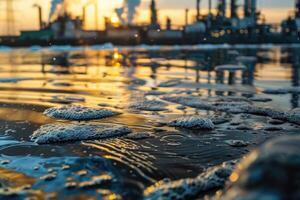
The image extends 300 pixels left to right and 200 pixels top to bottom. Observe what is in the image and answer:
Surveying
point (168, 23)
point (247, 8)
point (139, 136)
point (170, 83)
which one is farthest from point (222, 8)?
point (139, 136)

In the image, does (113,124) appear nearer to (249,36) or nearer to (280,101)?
(280,101)

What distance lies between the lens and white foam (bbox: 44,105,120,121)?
6688 mm

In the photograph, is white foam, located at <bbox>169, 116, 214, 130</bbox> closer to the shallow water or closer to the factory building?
the shallow water

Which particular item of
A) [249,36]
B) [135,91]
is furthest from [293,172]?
[249,36]

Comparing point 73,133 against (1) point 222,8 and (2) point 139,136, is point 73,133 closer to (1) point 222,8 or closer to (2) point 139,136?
(2) point 139,136

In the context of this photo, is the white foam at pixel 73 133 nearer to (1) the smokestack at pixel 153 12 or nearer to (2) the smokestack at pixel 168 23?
(2) the smokestack at pixel 168 23

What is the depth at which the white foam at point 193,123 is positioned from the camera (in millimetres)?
5836

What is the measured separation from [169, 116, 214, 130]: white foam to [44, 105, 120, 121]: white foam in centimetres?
145

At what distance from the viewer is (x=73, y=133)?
535 centimetres

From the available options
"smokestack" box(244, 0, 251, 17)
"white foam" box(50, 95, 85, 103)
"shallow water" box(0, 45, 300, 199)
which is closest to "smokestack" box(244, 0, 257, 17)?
"smokestack" box(244, 0, 251, 17)

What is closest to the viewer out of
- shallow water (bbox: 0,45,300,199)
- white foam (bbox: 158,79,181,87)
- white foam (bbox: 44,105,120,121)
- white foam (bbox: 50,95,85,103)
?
shallow water (bbox: 0,45,300,199)

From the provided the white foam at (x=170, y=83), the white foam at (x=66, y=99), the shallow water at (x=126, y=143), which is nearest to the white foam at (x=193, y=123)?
the shallow water at (x=126, y=143)

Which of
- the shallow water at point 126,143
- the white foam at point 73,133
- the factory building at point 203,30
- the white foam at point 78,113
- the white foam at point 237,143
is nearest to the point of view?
the shallow water at point 126,143

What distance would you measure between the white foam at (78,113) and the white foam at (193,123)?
1.45 m
